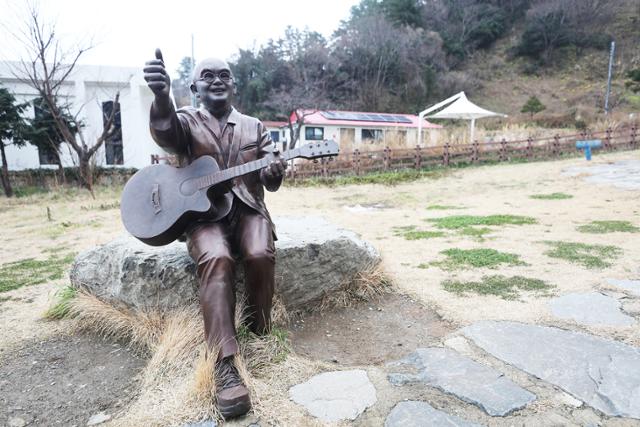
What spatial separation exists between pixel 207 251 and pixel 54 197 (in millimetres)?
12100

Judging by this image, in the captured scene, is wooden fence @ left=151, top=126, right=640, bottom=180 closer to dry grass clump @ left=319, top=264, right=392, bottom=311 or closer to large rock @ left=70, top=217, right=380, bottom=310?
dry grass clump @ left=319, top=264, right=392, bottom=311

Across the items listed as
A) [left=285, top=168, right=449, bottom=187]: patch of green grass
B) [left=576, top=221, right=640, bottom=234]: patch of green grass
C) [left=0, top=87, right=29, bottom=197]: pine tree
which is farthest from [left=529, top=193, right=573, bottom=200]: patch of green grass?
[left=0, top=87, right=29, bottom=197]: pine tree

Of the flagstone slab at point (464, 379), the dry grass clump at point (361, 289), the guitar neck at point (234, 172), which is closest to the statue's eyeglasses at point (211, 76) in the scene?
the guitar neck at point (234, 172)

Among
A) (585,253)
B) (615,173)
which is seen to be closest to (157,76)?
(585,253)

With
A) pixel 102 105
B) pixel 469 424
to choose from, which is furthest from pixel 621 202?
pixel 102 105

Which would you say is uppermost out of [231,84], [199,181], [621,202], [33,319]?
[231,84]

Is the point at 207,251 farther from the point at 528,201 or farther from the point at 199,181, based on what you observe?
the point at 528,201

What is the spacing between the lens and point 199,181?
2.39 meters

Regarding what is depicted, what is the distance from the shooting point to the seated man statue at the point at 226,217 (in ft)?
6.81

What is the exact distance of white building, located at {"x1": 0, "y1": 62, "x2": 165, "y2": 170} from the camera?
14.0 meters

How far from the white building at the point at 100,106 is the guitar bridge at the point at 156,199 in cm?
1356

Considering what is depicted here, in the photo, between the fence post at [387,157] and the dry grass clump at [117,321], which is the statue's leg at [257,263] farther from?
the fence post at [387,157]

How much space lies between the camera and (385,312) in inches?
126

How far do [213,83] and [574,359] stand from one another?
2686 millimetres
